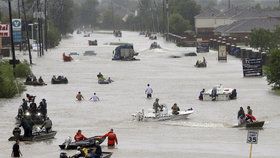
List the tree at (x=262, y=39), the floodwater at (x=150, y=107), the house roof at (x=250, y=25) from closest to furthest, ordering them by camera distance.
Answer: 1. the floodwater at (x=150, y=107)
2. the tree at (x=262, y=39)
3. the house roof at (x=250, y=25)

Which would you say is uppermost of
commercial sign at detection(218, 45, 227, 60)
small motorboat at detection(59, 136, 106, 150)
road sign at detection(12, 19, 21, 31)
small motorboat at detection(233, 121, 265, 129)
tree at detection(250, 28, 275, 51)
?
road sign at detection(12, 19, 21, 31)

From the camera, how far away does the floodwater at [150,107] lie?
120 ft

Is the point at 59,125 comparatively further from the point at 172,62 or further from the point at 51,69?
the point at 172,62

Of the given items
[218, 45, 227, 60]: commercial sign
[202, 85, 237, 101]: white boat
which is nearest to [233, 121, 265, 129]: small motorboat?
[202, 85, 237, 101]: white boat

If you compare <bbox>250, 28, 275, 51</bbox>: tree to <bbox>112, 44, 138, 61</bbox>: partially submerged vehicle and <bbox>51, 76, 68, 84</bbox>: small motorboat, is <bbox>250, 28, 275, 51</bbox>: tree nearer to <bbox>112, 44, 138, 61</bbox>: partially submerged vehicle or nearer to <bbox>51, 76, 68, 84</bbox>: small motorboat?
<bbox>112, 44, 138, 61</bbox>: partially submerged vehicle

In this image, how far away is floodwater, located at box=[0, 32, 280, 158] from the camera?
120 ft

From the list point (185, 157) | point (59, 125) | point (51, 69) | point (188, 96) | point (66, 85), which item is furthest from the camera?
point (51, 69)

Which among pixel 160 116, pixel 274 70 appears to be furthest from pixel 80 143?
pixel 274 70

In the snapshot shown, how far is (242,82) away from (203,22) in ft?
411

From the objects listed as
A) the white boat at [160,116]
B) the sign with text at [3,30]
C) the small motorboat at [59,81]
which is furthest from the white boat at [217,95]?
the sign with text at [3,30]

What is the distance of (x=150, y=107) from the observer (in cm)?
5428

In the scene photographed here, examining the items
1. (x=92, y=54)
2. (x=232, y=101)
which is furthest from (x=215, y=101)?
(x=92, y=54)

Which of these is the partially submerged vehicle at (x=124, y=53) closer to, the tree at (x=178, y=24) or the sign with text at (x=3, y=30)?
the sign with text at (x=3, y=30)

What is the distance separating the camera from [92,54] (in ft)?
426
